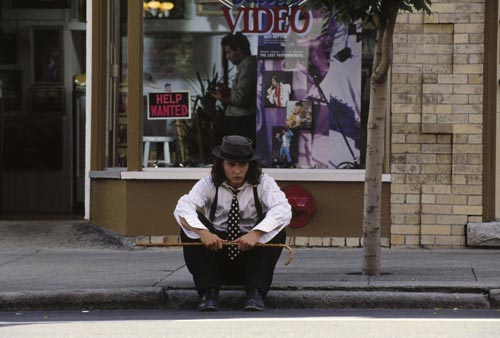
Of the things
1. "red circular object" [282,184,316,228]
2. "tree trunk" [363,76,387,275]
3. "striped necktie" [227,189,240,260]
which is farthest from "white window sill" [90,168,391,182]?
"striped necktie" [227,189,240,260]

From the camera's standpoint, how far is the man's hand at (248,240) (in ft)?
27.8

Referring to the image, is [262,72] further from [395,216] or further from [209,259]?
[209,259]

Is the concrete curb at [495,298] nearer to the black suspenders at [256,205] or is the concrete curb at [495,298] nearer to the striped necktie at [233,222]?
the black suspenders at [256,205]

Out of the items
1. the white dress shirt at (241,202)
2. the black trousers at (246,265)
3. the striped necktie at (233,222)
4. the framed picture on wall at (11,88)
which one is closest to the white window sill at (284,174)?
the white dress shirt at (241,202)

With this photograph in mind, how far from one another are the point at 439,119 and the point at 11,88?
20.3ft

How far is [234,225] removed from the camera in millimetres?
8922

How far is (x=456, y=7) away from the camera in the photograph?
12.2 meters

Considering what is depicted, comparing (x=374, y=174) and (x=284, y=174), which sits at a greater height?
(x=374, y=174)

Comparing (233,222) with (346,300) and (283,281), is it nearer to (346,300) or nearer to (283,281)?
(283,281)

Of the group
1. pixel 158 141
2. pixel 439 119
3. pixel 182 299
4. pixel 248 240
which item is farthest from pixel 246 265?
pixel 439 119

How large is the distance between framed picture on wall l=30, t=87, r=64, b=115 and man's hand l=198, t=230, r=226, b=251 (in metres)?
7.49

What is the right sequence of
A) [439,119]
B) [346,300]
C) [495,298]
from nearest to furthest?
1. [495,298]
2. [346,300]
3. [439,119]

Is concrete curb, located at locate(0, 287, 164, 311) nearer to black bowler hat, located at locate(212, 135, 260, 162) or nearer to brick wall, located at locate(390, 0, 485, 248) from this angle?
black bowler hat, located at locate(212, 135, 260, 162)

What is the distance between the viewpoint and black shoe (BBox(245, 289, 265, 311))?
8.47 m
